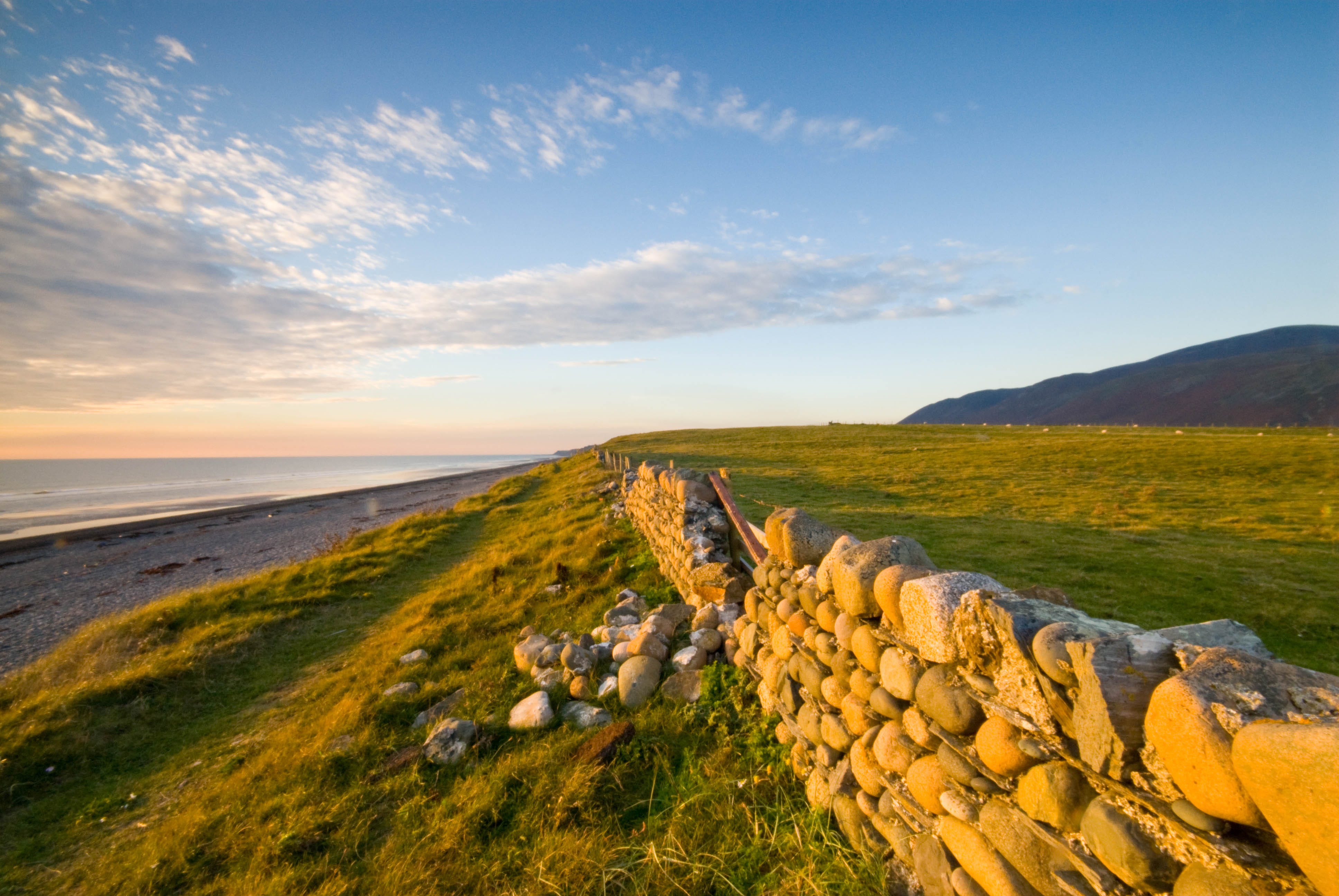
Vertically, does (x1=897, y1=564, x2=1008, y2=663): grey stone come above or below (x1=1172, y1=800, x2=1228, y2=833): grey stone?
above

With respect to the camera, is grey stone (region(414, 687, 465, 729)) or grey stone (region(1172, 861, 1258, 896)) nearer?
grey stone (region(1172, 861, 1258, 896))

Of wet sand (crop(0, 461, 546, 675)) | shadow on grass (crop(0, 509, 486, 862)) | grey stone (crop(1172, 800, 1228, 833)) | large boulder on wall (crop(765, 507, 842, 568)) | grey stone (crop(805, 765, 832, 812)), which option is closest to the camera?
grey stone (crop(1172, 800, 1228, 833))

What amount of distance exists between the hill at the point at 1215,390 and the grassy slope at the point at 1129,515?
2180 inches

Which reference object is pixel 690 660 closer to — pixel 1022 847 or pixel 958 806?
pixel 958 806

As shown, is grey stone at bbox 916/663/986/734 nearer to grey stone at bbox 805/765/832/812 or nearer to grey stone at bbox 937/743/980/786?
grey stone at bbox 937/743/980/786

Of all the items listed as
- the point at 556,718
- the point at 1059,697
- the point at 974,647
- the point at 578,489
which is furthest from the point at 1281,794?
the point at 578,489

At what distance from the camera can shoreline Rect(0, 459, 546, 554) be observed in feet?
87.3

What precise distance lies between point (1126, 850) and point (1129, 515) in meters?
12.2

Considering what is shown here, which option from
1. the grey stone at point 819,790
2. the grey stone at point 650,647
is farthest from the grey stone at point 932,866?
the grey stone at point 650,647

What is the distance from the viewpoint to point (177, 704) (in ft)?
26.6

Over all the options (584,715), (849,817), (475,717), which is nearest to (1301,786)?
(849,817)

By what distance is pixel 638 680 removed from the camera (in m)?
5.97

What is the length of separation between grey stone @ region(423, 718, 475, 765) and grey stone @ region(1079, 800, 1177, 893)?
17.5 feet

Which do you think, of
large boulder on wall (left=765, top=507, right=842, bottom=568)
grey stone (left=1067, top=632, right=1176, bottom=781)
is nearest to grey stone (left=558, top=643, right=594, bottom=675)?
large boulder on wall (left=765, top=507, right=842, bottom=568)
